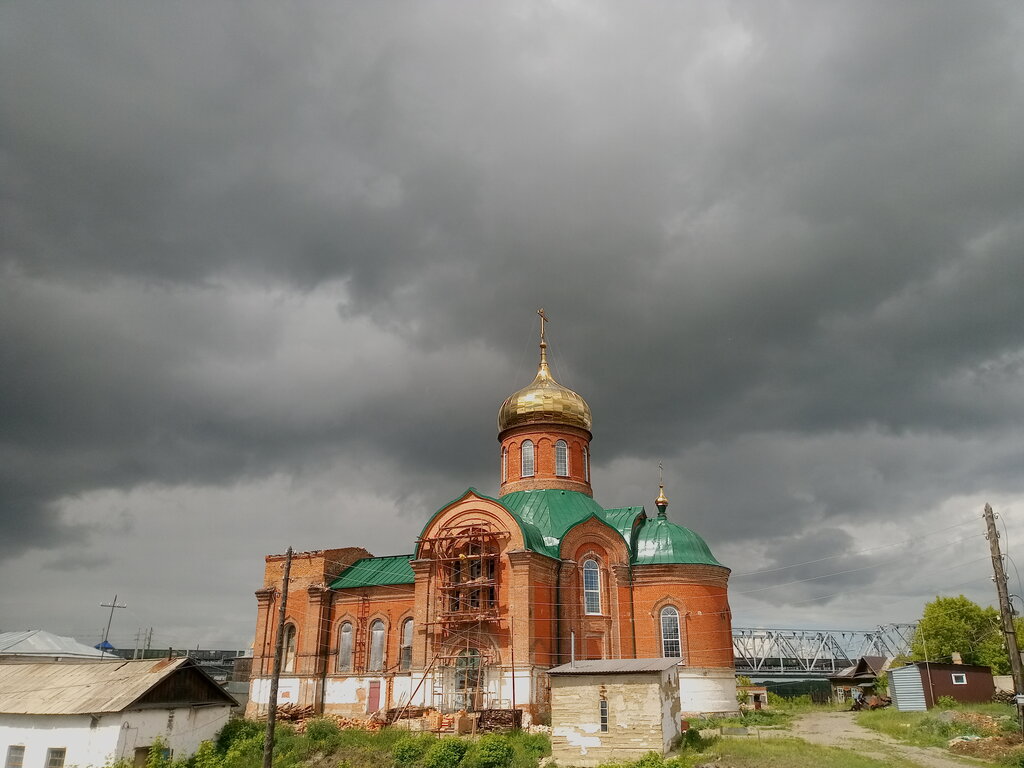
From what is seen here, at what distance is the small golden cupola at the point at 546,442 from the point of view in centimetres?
4259

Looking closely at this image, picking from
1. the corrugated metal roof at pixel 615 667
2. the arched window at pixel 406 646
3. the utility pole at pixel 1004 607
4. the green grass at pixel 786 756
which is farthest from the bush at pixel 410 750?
the utility pole at pixel 1004 607

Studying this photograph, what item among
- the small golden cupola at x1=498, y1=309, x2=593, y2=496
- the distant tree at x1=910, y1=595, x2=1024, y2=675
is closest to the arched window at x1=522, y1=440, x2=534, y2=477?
the small golden cupola at x1=498, y1=309, x2=593, y2=496

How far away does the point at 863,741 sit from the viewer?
92.7 ft

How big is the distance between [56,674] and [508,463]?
22585 millimetres

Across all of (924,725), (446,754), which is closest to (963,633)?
(924,725)

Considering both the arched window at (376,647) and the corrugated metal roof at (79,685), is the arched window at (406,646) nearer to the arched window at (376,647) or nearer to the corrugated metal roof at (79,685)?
the arched window at (376,647)

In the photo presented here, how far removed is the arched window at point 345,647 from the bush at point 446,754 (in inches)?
508

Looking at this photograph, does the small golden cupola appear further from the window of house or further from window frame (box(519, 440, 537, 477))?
the window of house

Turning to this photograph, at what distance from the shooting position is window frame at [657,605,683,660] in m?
36.0

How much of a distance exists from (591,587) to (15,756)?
23.0 metres

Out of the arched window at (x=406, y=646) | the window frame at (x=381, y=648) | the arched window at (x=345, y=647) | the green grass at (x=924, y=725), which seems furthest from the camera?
the arched window at (x=345, y=647)

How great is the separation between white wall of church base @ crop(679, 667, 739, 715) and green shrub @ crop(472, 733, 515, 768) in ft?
35.9

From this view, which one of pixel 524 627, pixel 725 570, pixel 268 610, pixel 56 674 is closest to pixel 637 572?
pixel 725 570

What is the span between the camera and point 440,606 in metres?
35.1
